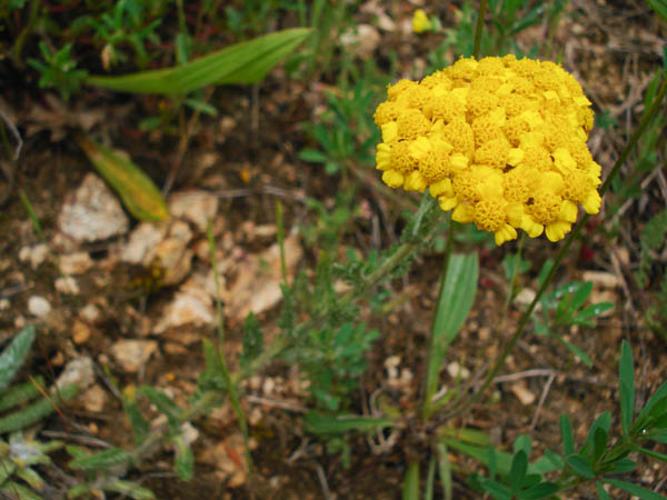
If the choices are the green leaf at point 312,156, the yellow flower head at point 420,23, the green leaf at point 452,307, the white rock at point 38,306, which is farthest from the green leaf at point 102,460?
the yellow flower head at point 420,23

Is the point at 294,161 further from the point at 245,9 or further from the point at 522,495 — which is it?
the point at 522,495

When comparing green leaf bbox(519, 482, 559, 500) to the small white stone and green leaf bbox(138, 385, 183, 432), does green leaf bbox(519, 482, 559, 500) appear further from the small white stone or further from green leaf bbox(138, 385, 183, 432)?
green leaf bbox(138, 385, 183, 432)

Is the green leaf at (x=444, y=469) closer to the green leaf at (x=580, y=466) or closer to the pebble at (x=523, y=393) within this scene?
the pebble at (x=523, y=393)

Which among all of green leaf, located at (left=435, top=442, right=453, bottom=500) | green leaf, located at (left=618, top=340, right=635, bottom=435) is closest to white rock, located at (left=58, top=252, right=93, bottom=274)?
green leaf, located at (left=435, top=442, right=453, bottom=500)

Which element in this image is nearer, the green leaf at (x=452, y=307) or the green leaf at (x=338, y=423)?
the green leaf at (x=338, y=423)

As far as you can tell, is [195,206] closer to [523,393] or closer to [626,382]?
[523,393]

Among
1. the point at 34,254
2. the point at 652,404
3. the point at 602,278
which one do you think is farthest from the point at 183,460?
the point at 602,278

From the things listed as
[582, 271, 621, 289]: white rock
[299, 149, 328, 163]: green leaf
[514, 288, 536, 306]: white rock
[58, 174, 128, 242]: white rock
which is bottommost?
[514, 288, 536, 306]: white rock
